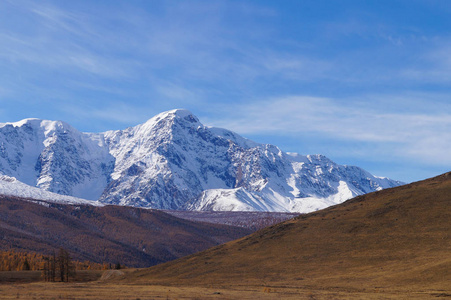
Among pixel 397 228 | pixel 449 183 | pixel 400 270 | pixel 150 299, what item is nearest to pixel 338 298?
pixel 150 299

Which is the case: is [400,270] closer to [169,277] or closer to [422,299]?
[422,299]

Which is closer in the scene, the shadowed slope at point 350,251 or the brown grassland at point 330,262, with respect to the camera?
the brown grassland at point 330,262

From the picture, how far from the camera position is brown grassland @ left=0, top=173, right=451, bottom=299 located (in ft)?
216

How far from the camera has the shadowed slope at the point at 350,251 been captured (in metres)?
78.9

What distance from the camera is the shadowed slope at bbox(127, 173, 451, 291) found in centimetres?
7888

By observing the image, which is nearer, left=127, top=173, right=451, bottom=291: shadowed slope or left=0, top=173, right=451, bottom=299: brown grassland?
left=0, top=173, right=451, bottom=299: brown grassland

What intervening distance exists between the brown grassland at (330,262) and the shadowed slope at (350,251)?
169 millimetres

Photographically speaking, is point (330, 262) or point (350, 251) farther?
point (350, 251)

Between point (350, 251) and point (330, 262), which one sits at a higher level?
point (350, 251)

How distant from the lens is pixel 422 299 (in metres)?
56.5

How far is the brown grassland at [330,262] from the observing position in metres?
65.9

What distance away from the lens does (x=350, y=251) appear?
9544 cm

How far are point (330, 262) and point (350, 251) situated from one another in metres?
5.25

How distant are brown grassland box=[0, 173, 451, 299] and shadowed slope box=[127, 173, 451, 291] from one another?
6.7 inches
